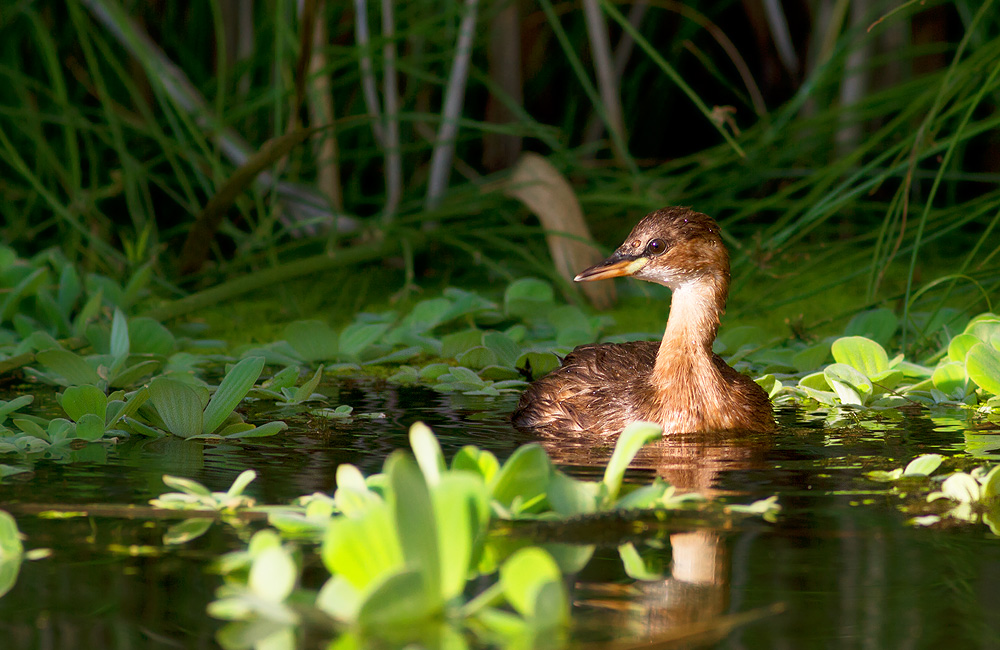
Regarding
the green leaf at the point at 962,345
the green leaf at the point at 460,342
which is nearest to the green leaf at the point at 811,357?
the green leaf at the point at 962,345

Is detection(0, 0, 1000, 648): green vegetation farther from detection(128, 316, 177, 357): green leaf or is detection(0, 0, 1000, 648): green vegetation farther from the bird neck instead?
the bird neck

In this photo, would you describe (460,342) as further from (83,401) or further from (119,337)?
(83,401)

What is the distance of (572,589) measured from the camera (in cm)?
159

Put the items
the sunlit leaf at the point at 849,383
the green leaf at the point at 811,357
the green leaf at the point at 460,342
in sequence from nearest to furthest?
1. the sunlit leaf at the point at 849,383
2. the green leaf at the point at 811,357
3. the green leaf at the point at 460,342

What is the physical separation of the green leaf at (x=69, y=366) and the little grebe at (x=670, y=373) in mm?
1108

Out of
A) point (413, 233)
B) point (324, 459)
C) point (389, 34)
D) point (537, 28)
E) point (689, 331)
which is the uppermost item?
point (537, 28)

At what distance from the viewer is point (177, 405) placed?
2568 mm

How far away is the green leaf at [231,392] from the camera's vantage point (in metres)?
2.62

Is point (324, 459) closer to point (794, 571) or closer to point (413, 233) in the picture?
point (794, 571)

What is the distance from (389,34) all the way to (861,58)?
1.99m

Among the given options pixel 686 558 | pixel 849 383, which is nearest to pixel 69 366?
pixel 686 558

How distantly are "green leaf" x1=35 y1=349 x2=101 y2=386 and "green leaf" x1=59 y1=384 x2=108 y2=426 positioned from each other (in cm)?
32

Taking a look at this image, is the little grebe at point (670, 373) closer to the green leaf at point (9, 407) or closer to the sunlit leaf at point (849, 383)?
the sunlit leaf at point (849, 383)

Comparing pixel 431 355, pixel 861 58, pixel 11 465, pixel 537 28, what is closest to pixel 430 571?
pixel 11 465
